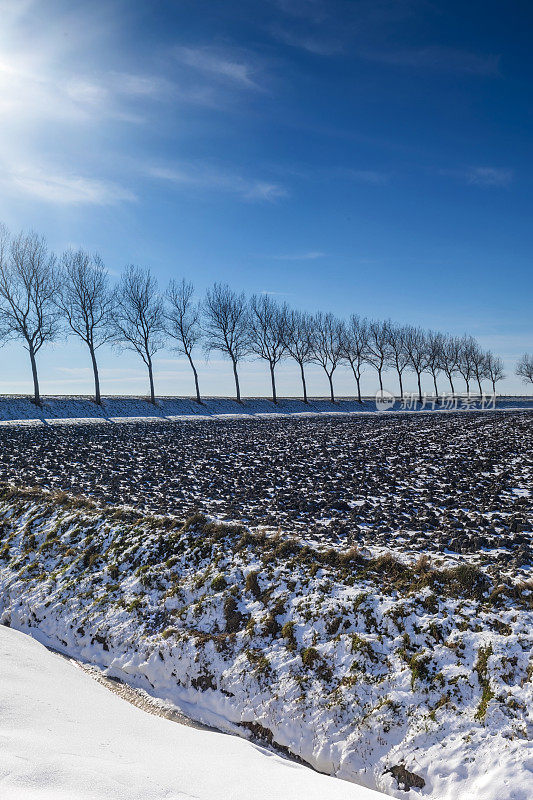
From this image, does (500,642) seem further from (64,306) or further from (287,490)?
(64,306)

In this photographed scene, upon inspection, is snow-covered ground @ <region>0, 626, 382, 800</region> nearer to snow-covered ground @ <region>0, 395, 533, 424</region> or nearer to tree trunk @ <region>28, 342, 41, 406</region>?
snow-covered ground @ <region>0, 395, 533, 424</region>

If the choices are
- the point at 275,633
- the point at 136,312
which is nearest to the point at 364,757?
the point at 275,633

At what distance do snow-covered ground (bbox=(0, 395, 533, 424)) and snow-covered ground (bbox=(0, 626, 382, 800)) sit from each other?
102 ft

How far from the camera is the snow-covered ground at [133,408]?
3803cm

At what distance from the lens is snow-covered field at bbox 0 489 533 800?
489cm

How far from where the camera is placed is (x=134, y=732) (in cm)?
532

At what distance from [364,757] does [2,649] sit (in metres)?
5.47

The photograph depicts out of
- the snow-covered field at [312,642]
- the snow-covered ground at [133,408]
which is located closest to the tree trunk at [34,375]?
the snow-covered ground at [133,408]

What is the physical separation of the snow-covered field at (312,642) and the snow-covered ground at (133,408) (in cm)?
2868

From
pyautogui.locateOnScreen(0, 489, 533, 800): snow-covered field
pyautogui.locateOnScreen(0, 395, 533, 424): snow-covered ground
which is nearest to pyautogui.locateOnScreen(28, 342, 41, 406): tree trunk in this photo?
pyautogui.locateOnScreen(0, 395, 533, 424): snow-covered ground

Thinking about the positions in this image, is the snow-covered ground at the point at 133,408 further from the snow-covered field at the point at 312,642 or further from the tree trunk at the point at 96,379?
the snow-covered field at the point at 312,642

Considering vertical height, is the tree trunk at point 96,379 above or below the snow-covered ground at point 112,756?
above

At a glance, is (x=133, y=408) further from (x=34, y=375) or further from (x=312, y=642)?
(x=312, y=642)

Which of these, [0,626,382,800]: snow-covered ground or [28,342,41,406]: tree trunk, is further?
[28,342,41,406]: tree trunk
